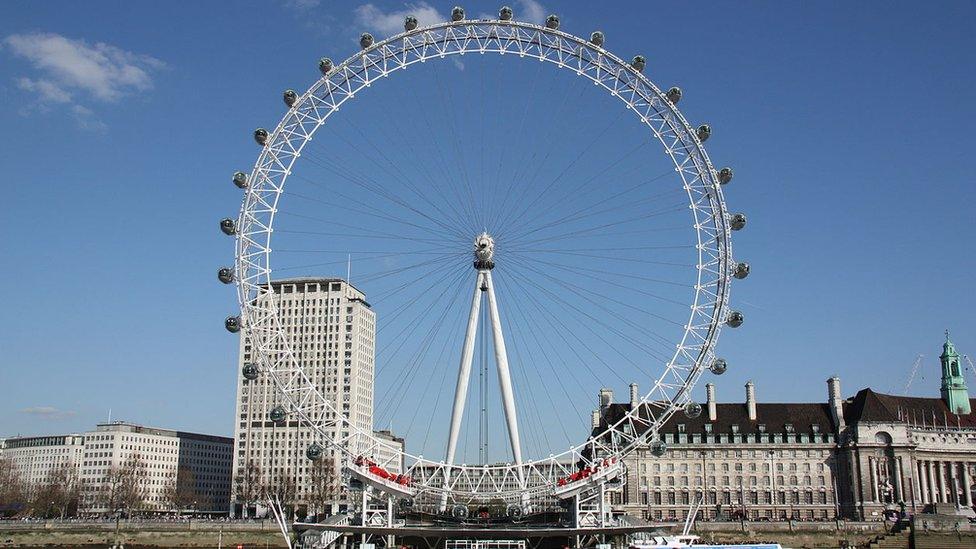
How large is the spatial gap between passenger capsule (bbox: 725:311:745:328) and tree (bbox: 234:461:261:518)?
94.5m

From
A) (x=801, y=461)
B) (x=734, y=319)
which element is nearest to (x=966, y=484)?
→ (x=801, y=461)

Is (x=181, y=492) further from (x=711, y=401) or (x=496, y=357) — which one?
(x=496, y=357)

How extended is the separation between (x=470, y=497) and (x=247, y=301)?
19.8 meters

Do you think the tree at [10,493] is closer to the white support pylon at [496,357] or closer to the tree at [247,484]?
the tree at [247,484]

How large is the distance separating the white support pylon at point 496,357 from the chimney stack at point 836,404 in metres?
71.7

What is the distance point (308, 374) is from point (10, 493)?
51993mm

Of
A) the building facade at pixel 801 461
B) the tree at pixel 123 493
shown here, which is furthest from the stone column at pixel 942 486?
the tree at pixel 123 493

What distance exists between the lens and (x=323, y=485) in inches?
5615

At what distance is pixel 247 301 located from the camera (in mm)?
65438

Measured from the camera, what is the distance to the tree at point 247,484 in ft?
481

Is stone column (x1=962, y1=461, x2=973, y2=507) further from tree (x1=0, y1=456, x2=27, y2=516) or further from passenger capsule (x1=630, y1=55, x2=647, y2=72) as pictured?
tree (x1=0, y1=456, x2=27, y2=516)

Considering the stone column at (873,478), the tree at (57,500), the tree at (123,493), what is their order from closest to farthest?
the stone column at (873,478), the tree at (123,493), the tree at (57,500)

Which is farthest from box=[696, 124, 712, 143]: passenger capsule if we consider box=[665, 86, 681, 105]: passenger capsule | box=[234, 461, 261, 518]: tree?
box=[234, 461, 261, 518]: tree

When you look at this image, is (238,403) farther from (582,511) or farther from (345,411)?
(582,511)
